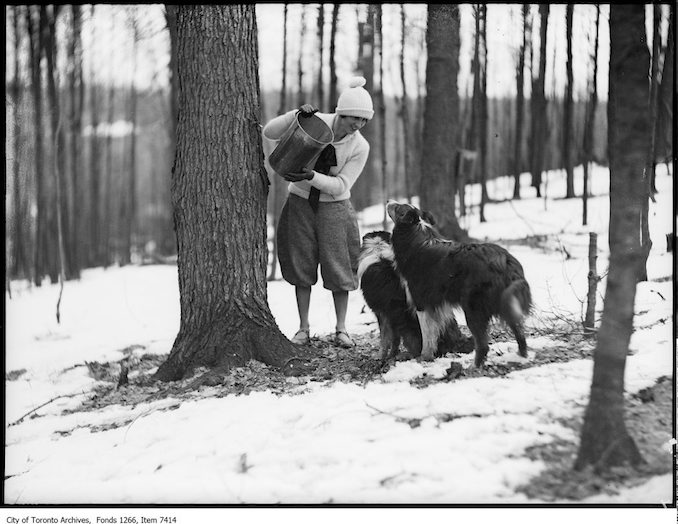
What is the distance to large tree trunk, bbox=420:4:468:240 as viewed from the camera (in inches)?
322

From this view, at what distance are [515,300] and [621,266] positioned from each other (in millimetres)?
1173

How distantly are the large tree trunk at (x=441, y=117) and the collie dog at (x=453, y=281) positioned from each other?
380 cm

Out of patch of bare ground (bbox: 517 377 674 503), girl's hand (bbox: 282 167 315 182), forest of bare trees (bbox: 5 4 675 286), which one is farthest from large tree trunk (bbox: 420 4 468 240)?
patch of bare ground (bbox: 517 377 674 503)

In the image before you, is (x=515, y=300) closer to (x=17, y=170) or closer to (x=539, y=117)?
(x=539, y=117)

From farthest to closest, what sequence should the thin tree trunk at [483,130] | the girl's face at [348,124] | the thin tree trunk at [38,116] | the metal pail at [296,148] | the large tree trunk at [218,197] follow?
the thin tree trunk at [483,130], the thin tree trunk at [38,116], the girl's face at [348,124], the large tree trunk at [218,197], the metal pail at [296,148]

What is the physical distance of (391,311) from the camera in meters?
4.59

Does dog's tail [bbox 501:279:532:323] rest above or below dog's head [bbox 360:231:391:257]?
below

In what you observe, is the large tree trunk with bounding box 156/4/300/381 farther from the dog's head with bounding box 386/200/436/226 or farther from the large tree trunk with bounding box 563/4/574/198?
the large tree trunk with bounding box 563/4/574/198

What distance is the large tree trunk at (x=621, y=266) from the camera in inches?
109

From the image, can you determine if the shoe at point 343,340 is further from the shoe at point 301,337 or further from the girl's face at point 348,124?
the girl's face at point 348,124

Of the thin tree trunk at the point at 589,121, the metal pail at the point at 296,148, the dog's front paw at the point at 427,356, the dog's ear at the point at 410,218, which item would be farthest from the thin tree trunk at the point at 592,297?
the thin tree trunk at the point at 589,121

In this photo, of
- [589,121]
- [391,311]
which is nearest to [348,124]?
[391,311]

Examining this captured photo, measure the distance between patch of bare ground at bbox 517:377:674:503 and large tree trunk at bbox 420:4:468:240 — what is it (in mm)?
5127
